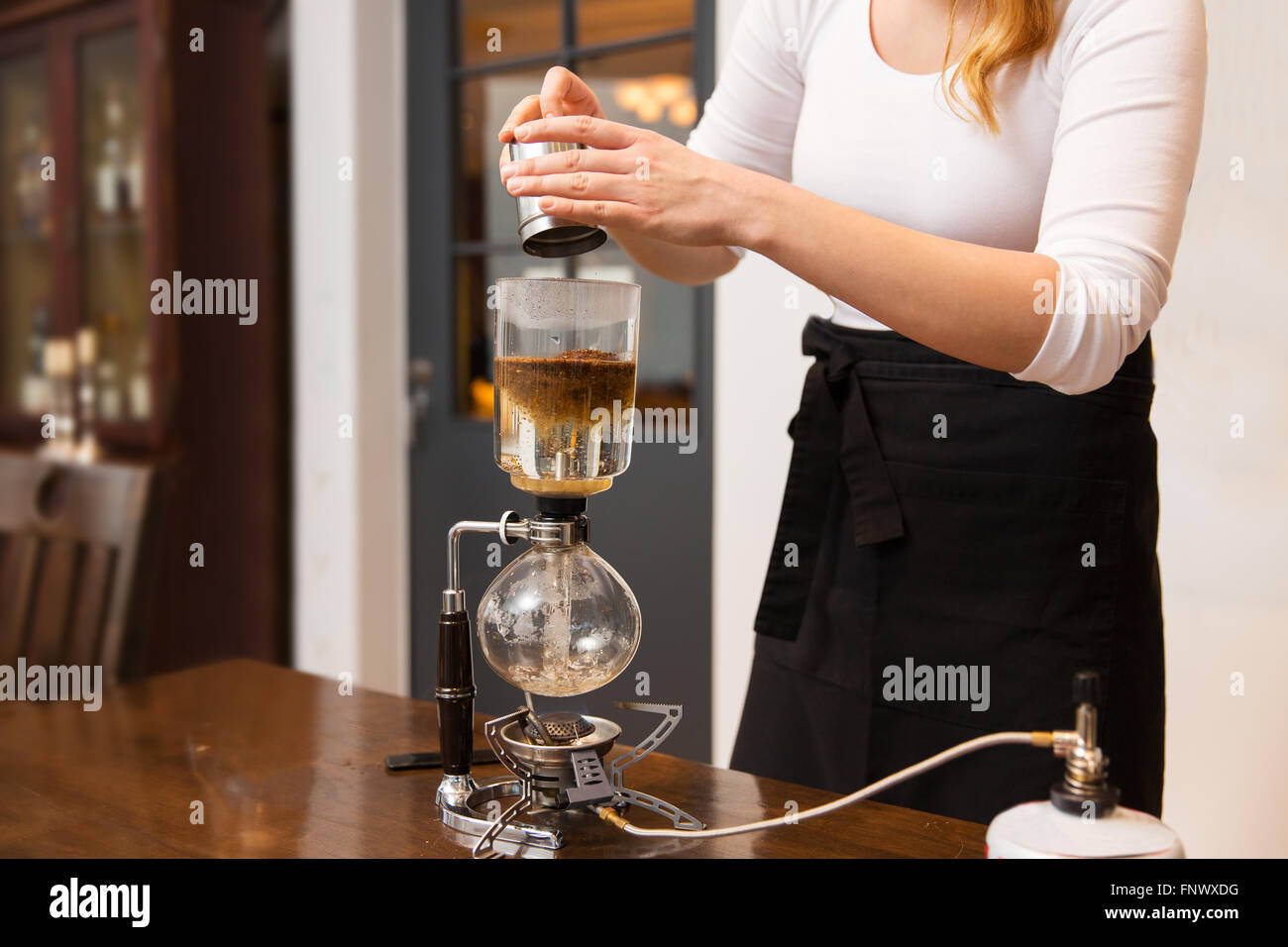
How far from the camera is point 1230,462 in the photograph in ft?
5.48

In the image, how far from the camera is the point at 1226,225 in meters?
1.65

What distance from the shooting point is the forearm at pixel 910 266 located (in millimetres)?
847

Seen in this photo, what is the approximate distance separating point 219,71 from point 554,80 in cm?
215

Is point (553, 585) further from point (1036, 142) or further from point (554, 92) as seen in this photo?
point (1036, 142)

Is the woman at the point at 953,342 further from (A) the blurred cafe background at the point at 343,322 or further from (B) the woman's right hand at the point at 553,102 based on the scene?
(A) the blurred cafe background at the point at 343,322

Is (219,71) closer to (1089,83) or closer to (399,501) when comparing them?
(399,501)

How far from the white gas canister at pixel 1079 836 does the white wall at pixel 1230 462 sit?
1214mm

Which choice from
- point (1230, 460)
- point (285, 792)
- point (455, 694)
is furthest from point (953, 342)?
point (1230, 460)

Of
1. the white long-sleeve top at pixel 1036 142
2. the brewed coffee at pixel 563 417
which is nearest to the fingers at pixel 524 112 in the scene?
the brewed coffee at pixel 563 417

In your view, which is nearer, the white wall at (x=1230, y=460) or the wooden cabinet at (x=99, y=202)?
the white wall at (x=1230, y=460)

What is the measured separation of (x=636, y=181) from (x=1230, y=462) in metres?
1.22

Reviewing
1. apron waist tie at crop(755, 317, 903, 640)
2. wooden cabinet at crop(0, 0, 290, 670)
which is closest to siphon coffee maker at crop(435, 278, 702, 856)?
apron waist tie at crop(755, 317, 903, 640)
